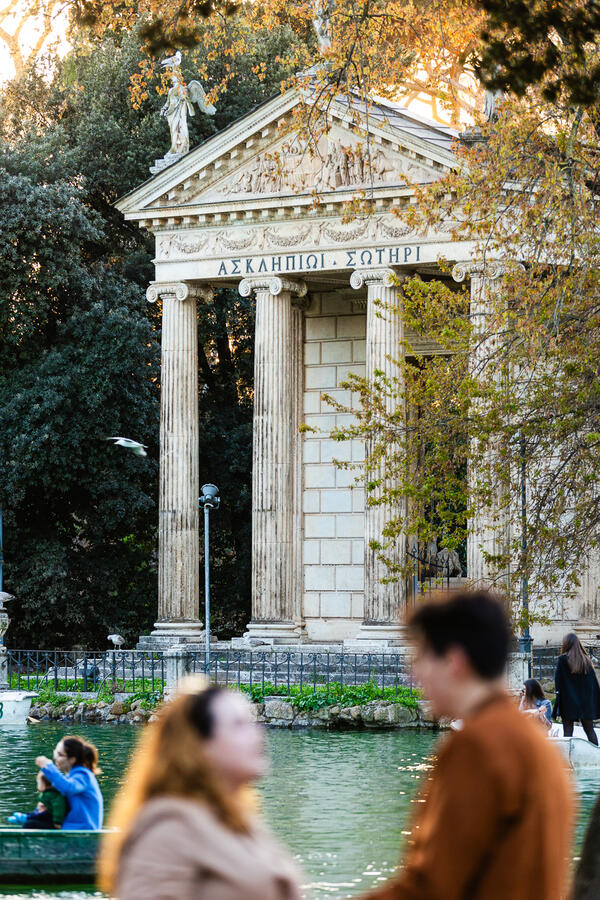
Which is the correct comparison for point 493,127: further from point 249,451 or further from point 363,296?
point 249,451

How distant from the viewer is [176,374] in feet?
121

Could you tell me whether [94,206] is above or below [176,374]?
above

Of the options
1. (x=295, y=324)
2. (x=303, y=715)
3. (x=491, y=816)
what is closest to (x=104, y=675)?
(x=303, y=715)

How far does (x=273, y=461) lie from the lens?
117ft

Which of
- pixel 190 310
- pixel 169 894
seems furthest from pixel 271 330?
pixel 169 894

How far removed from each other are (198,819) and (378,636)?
29.6 metres

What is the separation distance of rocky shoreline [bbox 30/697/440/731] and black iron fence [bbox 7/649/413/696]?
2.38 ft

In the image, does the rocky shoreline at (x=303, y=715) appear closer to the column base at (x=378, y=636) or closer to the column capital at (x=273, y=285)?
the column base at (x=378, y=636)

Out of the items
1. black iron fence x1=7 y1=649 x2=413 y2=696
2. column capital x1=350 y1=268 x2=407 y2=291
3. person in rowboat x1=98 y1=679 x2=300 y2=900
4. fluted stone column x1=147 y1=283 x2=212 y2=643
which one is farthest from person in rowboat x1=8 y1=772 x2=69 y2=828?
fluted stone column x1=147 y1=283 x2=212 y2=643

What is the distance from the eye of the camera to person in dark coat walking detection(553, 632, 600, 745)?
20.0m

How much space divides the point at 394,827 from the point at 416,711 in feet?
41.0

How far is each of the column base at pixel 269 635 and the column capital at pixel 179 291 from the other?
7744mm

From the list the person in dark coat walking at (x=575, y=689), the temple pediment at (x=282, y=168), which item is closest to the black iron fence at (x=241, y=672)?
the person in dark coat walking at (x=575, y=689)

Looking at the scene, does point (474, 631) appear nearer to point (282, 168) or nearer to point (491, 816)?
point (491, 816)
